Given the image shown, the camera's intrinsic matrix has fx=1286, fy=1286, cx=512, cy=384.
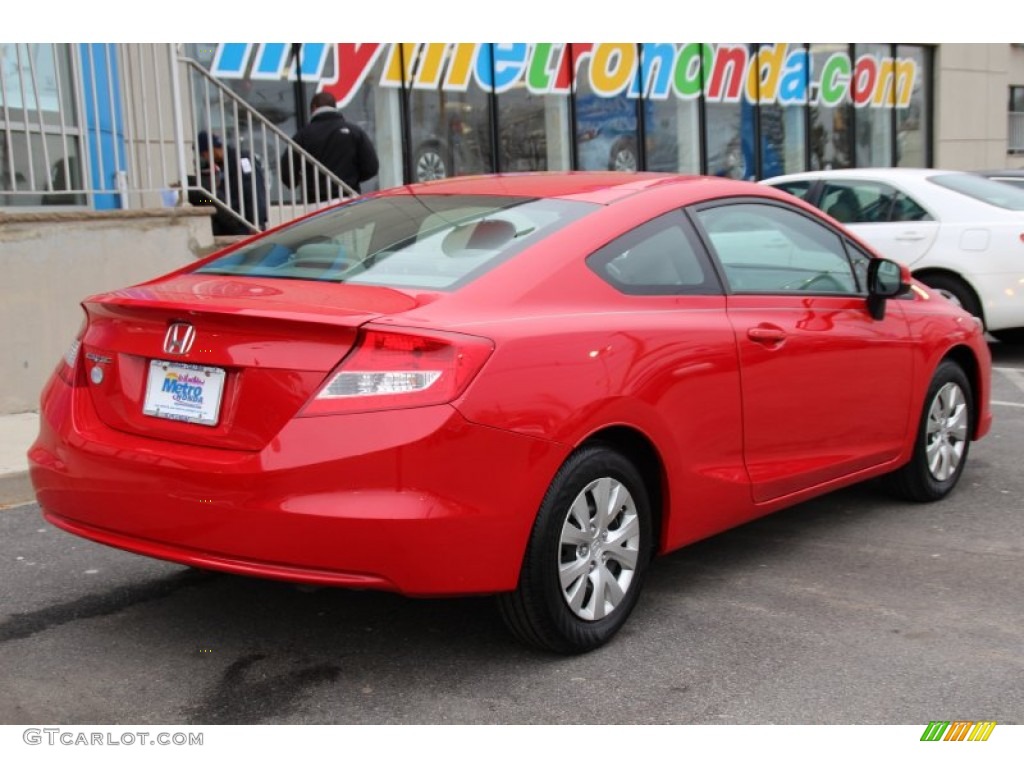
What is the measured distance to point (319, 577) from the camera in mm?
3473

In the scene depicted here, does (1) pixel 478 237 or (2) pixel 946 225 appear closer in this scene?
(1) pixel 478 237

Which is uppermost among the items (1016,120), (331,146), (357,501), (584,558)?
(1016,120)

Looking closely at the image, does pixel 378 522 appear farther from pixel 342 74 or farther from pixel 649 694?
pixel 342 74

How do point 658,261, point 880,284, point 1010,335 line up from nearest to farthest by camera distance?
1. point 658,261
2. point 880,284
3. point 1010,335

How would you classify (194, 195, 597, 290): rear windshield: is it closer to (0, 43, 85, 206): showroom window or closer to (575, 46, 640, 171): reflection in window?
(0, 43, 85, 206): showroom window

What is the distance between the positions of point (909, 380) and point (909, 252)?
16.4 feet

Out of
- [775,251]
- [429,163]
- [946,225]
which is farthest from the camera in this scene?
[429,163]

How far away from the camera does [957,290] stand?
394 inches

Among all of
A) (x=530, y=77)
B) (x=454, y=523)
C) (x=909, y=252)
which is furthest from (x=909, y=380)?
(x=530, y=77)

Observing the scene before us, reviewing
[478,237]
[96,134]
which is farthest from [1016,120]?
[478,237]

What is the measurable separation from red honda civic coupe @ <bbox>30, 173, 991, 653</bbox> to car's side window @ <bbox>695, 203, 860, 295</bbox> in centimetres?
2

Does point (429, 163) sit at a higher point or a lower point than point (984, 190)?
higher

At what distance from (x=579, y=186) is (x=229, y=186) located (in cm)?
571
